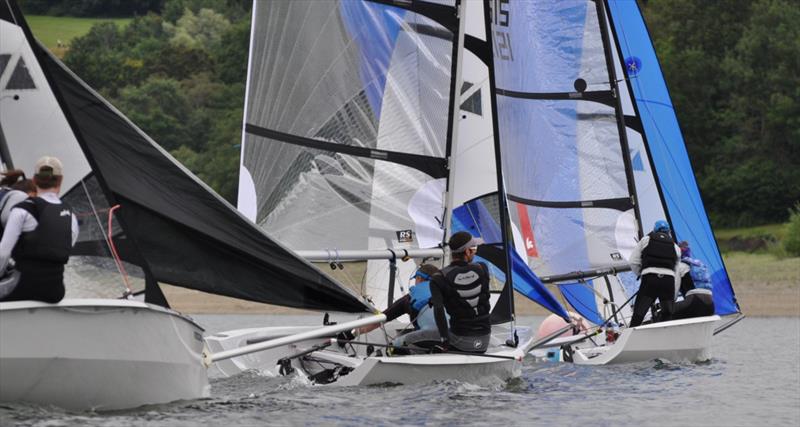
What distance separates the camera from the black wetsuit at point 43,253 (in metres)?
8.64

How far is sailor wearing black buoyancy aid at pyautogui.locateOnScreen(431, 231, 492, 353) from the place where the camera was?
11562 millimetres

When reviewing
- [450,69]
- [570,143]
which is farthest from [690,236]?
[450,69]

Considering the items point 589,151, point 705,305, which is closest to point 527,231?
point 589,151

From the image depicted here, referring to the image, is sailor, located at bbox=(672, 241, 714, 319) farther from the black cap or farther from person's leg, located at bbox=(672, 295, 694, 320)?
the black cap

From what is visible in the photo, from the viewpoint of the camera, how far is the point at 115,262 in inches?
367

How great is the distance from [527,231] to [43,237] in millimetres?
9912

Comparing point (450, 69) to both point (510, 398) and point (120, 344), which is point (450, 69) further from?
point (120, 344)

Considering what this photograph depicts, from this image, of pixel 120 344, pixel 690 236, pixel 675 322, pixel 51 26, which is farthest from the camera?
pixel 51 26

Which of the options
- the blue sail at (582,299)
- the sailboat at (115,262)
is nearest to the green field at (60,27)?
the blue sail at (582,299)

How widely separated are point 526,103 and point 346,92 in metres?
4.88

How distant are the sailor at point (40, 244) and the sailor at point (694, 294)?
871cm

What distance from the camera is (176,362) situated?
938 cm

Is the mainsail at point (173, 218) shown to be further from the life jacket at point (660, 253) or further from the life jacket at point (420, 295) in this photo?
the life jacket at point (660, 253)

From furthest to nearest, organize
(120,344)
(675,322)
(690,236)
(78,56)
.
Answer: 1. (78,56)
2. (690,236)
3. (675,322)
4. (120,344)
